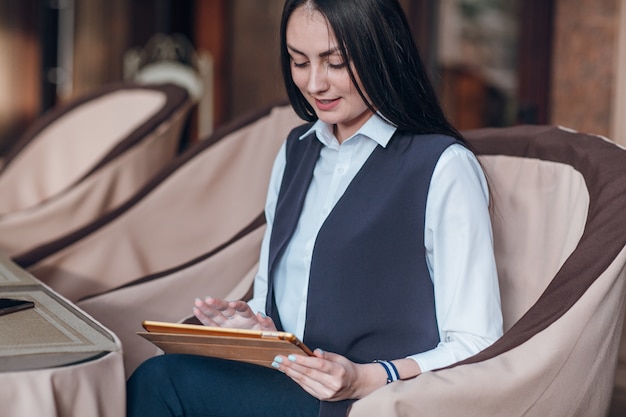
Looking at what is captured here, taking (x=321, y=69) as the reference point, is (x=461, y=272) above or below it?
below

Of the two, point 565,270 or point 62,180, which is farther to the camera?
point 62,180

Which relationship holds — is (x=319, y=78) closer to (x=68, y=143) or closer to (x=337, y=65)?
(x=337, y=65)

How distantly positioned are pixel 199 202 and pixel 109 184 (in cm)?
64

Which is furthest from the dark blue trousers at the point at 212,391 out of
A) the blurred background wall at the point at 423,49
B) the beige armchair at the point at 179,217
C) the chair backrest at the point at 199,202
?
the blurred background wall at the point at 423,49

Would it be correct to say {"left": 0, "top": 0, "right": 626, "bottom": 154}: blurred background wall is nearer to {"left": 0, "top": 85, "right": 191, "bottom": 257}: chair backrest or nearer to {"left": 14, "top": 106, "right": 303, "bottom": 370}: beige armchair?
{"left": 0, "top": 85, "right": 191, "bottom": 257}: chair backrest

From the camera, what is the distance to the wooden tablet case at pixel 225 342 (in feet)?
3.87

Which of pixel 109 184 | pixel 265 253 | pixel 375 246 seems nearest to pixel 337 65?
pixel 375 246

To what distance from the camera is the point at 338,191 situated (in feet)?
4.88

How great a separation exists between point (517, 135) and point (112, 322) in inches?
33.2

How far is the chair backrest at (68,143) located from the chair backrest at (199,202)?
0.98 m

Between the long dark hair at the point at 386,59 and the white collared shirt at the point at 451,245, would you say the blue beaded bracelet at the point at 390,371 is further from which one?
the long dark hair at the point at 386,59

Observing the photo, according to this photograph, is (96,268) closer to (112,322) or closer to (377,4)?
(112,322)

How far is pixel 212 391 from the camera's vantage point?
4.56 feet

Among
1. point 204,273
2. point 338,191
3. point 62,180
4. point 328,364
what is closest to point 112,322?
point 204,273
